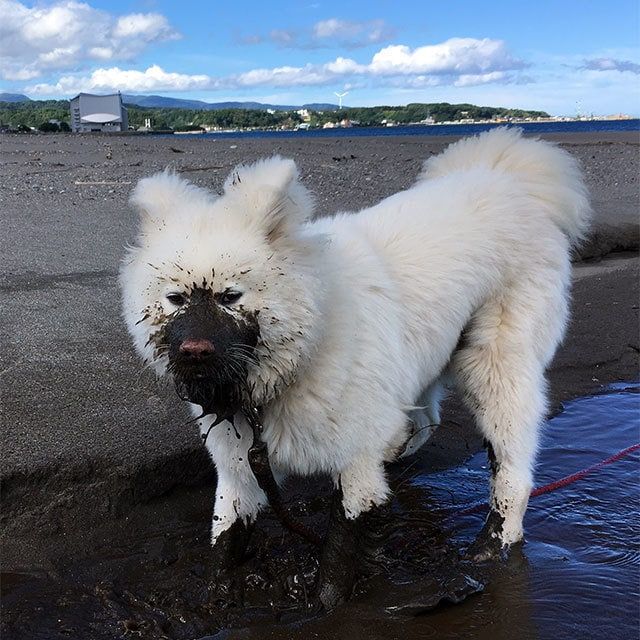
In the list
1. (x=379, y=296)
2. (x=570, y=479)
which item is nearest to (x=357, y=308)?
(x=379, y=296)

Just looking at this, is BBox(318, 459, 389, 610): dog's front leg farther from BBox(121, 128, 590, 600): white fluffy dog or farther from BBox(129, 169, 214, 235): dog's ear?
BBox(129, 169, 214, 235): dog's ear

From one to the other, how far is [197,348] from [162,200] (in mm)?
953

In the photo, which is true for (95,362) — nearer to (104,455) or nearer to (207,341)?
(104,455)

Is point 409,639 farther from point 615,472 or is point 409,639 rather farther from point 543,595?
point 615,472

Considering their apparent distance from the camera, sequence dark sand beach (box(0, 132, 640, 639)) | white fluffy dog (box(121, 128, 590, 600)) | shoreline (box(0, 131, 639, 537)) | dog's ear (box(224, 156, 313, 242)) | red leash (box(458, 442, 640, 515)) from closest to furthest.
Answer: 1. white fluffy dog (box(121, 128, 590, 600))
2. dog's ear (box(224, 156, 313, 242))
3. dark sand beach (box(0, 132, 640, 639))
4. shoreline (box(0, 131, 639, 537))
5. red leash (box(458, 442, 640, 515))

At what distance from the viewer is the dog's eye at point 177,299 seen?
3.06 meters

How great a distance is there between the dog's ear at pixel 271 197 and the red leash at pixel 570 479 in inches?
96.8

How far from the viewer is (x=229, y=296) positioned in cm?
305

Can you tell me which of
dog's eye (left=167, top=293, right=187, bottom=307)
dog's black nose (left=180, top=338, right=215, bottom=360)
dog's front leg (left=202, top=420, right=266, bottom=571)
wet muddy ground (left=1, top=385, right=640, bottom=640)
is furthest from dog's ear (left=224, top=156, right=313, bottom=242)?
wet muddy ground (left=1, top=385, right=640, bottom=640)

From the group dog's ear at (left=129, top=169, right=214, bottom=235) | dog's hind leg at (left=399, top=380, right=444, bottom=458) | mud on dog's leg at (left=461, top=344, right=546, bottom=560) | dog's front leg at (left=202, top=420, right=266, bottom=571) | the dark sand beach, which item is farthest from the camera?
dog's hind leg at (left=399, top=380, right=444, bottom=458)

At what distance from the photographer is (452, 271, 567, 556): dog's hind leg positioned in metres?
4.43

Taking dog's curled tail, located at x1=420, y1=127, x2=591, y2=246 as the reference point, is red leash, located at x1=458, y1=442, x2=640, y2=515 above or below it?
below

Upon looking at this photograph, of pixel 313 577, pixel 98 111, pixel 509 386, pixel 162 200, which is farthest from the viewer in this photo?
pixel 98 111

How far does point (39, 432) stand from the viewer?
4523mm
